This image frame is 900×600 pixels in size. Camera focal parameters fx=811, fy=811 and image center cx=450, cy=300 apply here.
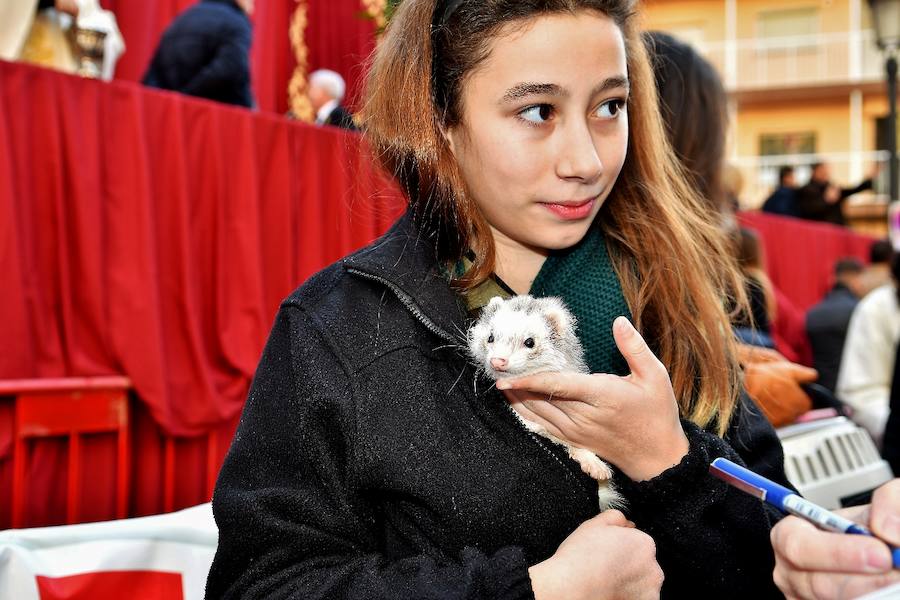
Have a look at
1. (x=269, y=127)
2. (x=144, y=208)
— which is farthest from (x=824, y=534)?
(x=269, y=127)

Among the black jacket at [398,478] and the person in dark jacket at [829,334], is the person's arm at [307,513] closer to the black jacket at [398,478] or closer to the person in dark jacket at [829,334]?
the black jacket at [398,478]

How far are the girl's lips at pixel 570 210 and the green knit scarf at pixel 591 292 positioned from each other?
0.12 metres

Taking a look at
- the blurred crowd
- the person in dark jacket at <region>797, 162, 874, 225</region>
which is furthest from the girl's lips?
the person in dark jacket at <region>797, 162, 874, 225</region>

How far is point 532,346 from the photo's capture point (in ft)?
4.54

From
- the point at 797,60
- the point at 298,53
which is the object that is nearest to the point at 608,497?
the point at 298,53

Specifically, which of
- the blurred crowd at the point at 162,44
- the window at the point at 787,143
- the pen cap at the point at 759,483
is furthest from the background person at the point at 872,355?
the window at the point at 787,143

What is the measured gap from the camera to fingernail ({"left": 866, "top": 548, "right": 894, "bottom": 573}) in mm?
994

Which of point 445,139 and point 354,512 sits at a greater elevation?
point 445,139

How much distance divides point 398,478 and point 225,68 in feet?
12.6

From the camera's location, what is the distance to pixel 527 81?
1.37 meters

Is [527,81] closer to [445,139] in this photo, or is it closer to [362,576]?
[445,139]

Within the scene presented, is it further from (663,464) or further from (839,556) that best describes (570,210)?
(839,556)

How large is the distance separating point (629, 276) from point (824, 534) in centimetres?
64

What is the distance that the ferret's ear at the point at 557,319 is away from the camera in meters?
1.41
